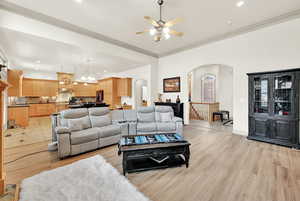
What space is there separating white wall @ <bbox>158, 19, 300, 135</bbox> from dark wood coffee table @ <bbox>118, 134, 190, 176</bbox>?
3274 mm

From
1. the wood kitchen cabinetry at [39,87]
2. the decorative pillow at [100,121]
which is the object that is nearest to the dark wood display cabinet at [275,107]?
the decorative pillow at [100,121]

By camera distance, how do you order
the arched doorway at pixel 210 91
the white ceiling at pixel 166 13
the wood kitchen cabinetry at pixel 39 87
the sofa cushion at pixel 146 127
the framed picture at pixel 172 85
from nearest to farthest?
the white ceiling at pixel 166 13 < the sofa cushion at pixel 146 127 < the framed picture at pixel 172 85 < the arched doorway at pixel 210 91 < the wood kitchen cabinetry at pixel 39 87

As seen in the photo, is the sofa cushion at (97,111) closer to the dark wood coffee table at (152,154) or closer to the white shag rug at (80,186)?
the white shag rug at (80,186)

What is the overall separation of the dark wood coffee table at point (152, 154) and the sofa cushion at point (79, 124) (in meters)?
1.51

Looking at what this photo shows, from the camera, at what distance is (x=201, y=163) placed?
2539mm

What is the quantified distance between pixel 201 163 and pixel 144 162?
1.15m

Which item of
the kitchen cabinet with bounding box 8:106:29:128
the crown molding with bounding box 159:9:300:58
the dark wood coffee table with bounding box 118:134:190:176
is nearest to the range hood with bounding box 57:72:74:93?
the kitchen cabinet with bounding box 8:106:29:128

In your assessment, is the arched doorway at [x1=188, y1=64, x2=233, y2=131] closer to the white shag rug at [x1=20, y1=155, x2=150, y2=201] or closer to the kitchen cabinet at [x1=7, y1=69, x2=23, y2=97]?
the white shag rug at [x1=20, y1=155, x2=150, y2=201]

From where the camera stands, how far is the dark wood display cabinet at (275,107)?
129 inches

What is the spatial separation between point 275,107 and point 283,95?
37 cm

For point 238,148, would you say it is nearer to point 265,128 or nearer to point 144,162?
point 265,128

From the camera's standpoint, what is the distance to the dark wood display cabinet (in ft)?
10.7

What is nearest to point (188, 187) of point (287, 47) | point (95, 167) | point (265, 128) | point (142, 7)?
point (95, 167)

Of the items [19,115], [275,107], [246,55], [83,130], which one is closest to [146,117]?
[83,130]
